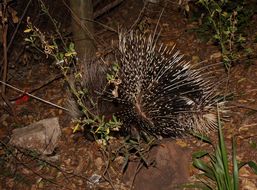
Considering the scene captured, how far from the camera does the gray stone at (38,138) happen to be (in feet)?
16.3

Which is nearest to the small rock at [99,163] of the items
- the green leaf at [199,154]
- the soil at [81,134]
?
the soil at [81,134]

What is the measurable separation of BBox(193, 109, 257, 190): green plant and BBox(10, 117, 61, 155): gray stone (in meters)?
1.68

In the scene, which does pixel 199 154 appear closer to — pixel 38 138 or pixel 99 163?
pixel 99 163

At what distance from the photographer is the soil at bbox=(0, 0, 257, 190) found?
174 inches

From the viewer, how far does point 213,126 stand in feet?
14.5

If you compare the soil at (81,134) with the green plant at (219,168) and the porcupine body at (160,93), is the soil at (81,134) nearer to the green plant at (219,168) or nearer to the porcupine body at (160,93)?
the green plant at (219,168)

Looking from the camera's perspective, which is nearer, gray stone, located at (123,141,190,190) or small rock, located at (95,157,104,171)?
gray stone, located at (123,141,190,190)

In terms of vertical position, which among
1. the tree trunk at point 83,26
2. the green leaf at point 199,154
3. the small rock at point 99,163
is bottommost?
the small rock at point 99,163

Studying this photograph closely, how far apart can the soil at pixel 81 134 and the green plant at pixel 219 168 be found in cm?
13

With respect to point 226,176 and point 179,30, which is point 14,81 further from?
point 226,176

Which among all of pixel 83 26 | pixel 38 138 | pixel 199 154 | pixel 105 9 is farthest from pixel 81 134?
pixel 105 9

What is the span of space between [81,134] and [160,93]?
134cm

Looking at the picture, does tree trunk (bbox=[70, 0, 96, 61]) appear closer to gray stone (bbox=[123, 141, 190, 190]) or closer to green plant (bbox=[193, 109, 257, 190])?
gray stone (bbox=[123, 141, 190, 190])

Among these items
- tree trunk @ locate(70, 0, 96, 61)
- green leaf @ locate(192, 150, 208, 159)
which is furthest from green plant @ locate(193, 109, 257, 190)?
tree trunk @ locate(70, 0, 96, 61)
